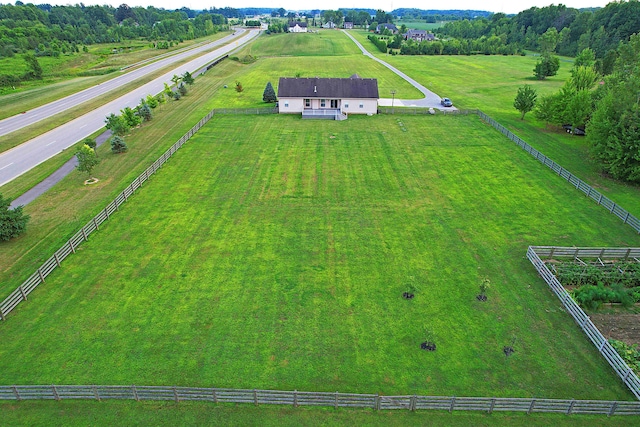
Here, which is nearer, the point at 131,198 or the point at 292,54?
the point at 131,198

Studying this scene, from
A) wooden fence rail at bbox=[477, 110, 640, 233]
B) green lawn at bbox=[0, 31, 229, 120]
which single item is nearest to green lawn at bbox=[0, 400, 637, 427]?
wooden fence rail at bbox=[477, 110, 640, 233]

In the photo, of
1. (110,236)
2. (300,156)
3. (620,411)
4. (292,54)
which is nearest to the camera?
(620,411)

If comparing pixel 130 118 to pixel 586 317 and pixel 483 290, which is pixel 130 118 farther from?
pixel 586 317

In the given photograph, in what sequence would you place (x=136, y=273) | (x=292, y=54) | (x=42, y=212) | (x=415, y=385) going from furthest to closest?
(x=292, y=54)
(x=42, y=212)
(x=136, y=273)
(x=415, y=385)

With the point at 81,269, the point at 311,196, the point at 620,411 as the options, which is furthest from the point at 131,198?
the point at 620,411

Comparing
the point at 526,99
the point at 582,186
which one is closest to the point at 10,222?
the point at 582,186

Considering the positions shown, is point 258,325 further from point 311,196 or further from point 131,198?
point 131,198

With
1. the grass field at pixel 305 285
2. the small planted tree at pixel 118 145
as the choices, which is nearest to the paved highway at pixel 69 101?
the small planted tree at pixel 118 145
